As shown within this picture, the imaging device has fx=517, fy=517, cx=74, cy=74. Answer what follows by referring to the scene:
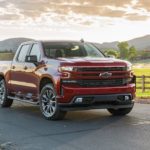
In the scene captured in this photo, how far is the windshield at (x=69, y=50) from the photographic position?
42.3 feet

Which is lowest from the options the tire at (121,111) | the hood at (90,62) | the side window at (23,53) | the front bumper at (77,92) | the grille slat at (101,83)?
the tire at (121,111)

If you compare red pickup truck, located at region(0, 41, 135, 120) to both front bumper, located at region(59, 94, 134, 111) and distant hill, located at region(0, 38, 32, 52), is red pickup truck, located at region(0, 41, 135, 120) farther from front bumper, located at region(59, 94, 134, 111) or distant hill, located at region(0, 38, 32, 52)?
distant hill, located at region(0, 38, 32, 52)

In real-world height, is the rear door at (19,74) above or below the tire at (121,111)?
above

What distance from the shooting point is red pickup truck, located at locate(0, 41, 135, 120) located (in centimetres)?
1150

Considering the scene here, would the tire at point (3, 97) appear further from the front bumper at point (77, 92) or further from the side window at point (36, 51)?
the front bumper at point (77, 92)

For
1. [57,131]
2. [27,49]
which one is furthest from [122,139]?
[27,49]

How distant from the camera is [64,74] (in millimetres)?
11508

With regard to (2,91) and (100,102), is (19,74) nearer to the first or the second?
(2,91)

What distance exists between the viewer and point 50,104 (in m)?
12.0

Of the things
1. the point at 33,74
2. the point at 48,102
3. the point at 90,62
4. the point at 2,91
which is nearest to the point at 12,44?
the point at 2,91

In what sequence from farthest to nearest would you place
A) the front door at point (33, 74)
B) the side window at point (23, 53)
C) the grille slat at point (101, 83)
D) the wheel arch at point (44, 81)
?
1. the side window at point (23, 53)
2. the front door at point (33, 74)
3. the wheel arch at point (44, 81)
4. the grille slat at point (101, 83)

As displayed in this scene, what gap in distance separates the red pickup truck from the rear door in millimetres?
30

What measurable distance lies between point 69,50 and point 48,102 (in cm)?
169

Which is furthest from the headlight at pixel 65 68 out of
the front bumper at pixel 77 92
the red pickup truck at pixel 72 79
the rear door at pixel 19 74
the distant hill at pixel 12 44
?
the distant hill at pixel 12 44
